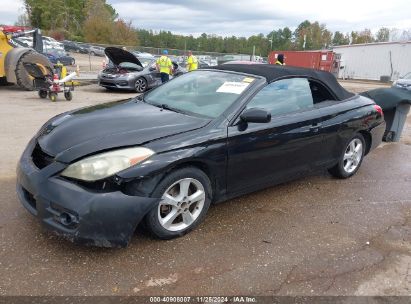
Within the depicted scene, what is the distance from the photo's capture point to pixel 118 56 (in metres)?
14.1

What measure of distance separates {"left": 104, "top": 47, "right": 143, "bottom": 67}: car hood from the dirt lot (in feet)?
32.3

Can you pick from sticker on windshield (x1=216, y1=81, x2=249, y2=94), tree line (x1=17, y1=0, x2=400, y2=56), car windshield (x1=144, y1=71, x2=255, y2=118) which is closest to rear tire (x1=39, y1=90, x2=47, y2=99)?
car windshield (x1=144, y1=71, x2=255, y2=118)

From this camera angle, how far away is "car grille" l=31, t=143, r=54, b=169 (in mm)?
3172

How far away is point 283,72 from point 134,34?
7897cm

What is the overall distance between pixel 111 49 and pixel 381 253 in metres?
12.3

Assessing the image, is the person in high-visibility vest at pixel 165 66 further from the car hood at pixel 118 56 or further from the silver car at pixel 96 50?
the silver car at pixel 96 50

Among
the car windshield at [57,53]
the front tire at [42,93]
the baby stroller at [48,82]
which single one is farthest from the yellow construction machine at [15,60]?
the car windshield at [57,53]

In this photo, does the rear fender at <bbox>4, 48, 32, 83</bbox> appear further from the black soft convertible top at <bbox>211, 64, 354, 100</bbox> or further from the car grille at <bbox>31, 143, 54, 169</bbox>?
the car grille at <bbox>31, 143, 54, 169</bbox>

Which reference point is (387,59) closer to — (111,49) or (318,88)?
(111,49)

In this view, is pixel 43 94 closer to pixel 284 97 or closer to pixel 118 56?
pixel 118 56

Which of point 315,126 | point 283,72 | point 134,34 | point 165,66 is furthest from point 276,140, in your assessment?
point 134,34

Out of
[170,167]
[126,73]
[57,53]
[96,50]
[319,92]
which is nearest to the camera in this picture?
[170,167]

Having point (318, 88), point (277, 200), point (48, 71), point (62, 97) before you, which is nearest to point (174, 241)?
point (277, 200)

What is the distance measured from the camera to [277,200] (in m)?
4.42
